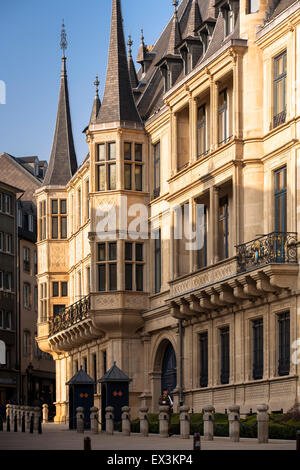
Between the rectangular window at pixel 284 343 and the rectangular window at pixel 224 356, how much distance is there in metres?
4.64

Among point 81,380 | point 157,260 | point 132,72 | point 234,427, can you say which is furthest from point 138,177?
point 234,427

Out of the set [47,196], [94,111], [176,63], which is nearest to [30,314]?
[47,196]

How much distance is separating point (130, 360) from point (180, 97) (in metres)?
12.6

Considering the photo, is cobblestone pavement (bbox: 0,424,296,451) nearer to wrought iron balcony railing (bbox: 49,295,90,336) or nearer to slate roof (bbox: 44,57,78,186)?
wrought iron balcony railing (bbox: 49,295,90,336)

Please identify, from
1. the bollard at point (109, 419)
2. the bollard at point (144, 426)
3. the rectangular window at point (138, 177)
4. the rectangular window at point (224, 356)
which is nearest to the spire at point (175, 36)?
the rectangular window at point (138, 177)

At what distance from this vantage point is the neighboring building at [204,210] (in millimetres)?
40781

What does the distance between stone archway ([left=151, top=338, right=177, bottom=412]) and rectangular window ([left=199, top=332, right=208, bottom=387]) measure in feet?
13.3

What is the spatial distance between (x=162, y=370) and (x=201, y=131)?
1131 cm

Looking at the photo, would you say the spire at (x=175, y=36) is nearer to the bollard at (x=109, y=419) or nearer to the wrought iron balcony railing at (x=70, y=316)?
the wrought iron balcony railing at (x=70, y=316)

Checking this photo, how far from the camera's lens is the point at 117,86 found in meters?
54.7

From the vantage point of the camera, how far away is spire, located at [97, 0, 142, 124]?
54219 mm

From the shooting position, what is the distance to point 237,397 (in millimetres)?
43125
